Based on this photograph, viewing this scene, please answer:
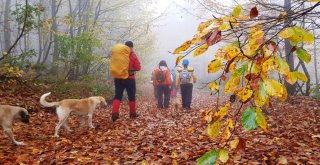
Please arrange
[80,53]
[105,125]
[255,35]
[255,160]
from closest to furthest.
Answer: [255,35]
[255,160]
[105,125]
[80,53]

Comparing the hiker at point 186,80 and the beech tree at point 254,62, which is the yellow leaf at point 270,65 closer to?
the beech tree at point 254,62

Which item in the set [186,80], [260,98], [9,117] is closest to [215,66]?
[260,98]

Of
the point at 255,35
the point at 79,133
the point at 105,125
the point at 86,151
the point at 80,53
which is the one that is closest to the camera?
the point at 255,35

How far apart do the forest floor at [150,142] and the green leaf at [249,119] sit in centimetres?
154

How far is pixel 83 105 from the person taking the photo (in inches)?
286

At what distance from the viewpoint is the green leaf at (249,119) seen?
4.13 ft

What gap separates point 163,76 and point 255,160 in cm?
745

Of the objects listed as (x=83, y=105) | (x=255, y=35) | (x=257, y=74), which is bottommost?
(x=83, y=105)

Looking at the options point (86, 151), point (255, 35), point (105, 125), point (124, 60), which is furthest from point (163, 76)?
point (255, 35)

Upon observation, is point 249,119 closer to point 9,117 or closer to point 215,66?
point 215,66

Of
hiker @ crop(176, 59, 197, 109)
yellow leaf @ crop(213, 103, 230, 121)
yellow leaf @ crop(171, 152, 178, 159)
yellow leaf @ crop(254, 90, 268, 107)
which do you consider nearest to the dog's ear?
yellow leaf @ crop(171, 152, 178, 159)

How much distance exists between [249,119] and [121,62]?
7242 mm

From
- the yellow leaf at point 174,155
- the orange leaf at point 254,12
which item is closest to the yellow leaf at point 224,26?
the orange leaf at point 254,12

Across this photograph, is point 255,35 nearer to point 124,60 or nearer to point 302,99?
point 124,60
